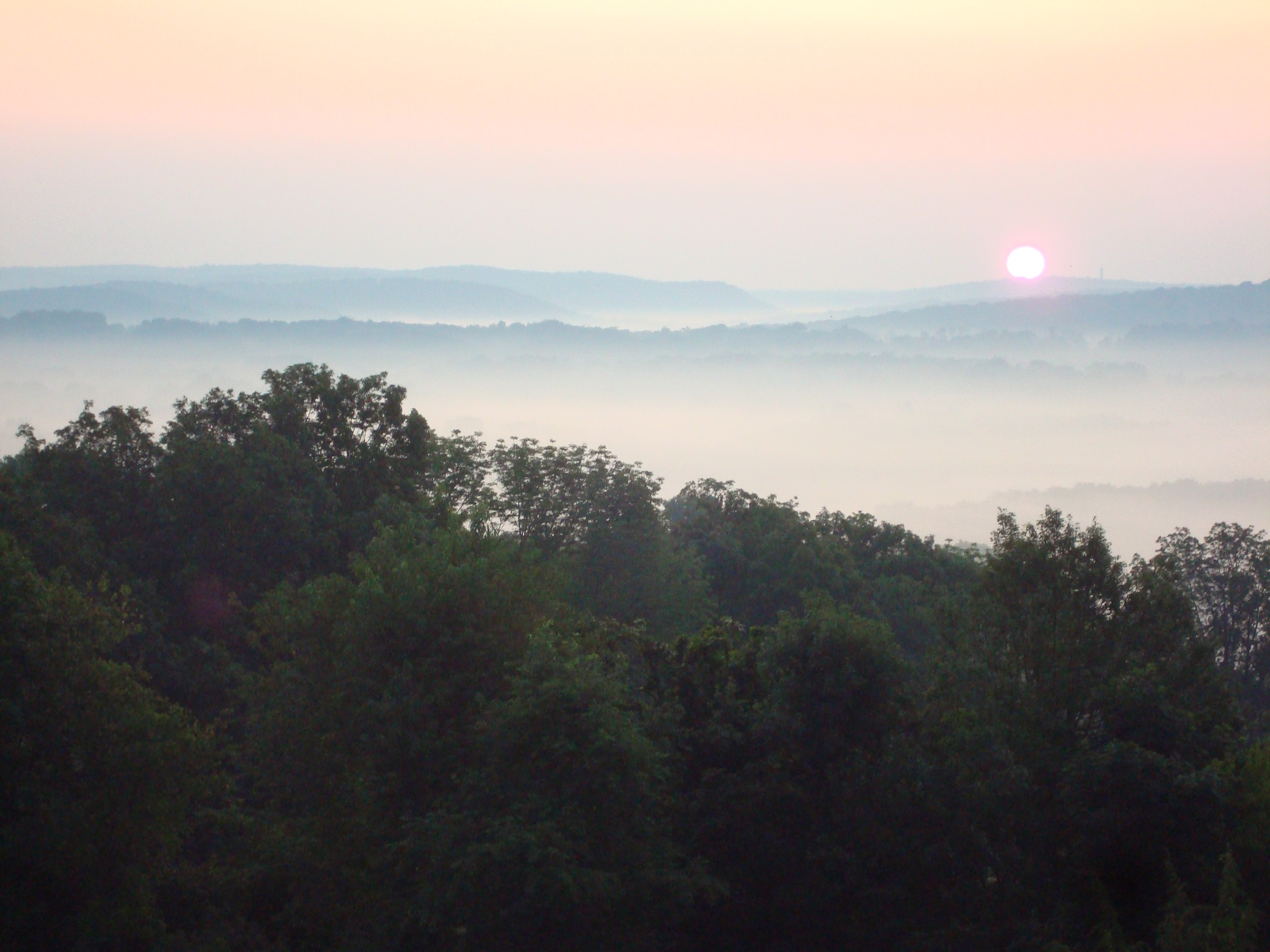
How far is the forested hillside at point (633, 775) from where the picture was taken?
1379 cm

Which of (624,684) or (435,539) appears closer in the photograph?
(624,684)

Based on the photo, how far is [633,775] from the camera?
13984 mm

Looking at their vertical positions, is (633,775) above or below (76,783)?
above

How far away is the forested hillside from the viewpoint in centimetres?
1379

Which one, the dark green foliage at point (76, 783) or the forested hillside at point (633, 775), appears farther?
the dark green foliage at point (76, 783)

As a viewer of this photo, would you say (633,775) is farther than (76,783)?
No

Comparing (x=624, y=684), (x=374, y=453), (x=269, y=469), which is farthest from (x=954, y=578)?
(x=624, y=684)

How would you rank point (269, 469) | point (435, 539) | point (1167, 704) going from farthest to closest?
point (269, 469) < point (435, 539) < point (1167, 704)

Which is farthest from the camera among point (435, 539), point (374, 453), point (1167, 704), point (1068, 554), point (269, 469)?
point (374, 453)

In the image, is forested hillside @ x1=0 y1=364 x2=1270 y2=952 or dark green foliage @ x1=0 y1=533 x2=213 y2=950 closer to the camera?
forested hillside @ x1=0 y1=364 x2=1270 y2=952

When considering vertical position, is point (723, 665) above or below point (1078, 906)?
above

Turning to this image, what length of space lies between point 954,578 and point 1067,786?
93.1 feet

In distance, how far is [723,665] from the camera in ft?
56.8

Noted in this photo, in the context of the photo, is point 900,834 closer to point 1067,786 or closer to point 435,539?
point 1067,786
